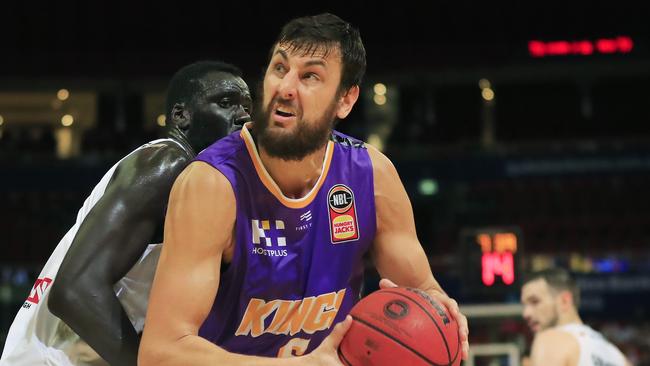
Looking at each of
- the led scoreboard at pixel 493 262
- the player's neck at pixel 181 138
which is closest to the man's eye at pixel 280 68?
the player's neck at pixel 181 138

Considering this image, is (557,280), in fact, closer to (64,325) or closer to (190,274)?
(64,325)

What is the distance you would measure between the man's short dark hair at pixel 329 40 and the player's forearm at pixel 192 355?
0.88 meters

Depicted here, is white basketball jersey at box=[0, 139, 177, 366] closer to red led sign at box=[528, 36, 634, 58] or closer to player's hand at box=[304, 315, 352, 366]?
player's hand at box=[304, 315, 352, 366]

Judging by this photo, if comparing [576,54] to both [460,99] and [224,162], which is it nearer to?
[460,99]

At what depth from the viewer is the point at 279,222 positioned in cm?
287

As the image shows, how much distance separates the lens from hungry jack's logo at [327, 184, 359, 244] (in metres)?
2.94

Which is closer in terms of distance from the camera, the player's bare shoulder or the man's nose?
the man's nose

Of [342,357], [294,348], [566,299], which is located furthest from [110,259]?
[566,299]

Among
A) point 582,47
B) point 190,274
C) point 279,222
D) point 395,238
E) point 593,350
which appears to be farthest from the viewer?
point 582,47

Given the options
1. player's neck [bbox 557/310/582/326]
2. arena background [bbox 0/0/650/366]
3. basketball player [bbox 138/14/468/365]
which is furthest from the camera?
arena background [bbox 0/0/650/366]

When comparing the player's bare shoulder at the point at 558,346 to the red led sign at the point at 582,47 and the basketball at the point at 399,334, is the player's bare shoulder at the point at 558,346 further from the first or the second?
the red led sign at the point at 582,47

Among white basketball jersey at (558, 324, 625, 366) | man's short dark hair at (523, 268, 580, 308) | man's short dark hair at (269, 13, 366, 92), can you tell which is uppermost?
man's short dark hair at (269, 13, 366, 92)

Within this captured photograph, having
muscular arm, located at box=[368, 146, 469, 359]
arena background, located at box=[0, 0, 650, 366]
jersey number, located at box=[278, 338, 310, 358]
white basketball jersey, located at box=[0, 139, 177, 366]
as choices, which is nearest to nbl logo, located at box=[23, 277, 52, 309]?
white basketball jersey, located at box=[0, 139, 177, 366]

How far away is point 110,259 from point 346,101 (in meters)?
0.90
